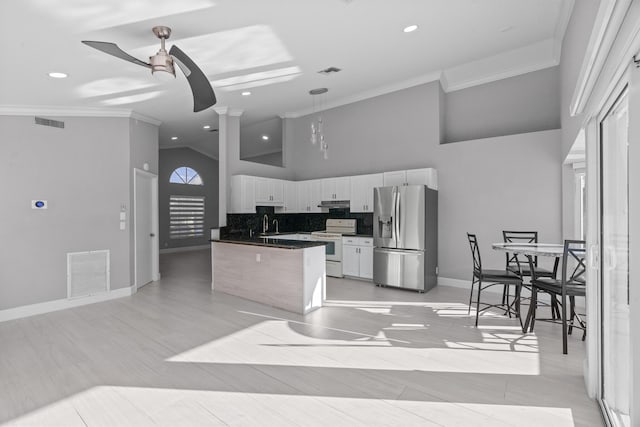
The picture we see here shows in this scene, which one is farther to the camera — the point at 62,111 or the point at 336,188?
the point at 336,188

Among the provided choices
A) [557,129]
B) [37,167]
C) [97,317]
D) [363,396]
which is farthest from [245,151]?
[363,396]

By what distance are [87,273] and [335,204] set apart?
4.40 metres

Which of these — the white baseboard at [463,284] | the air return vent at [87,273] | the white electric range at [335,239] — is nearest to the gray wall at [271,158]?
the white electric range at [335,239]

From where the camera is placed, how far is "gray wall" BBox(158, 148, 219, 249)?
10516mm

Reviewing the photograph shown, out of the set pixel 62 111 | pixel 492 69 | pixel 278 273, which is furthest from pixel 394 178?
pixel 62 111

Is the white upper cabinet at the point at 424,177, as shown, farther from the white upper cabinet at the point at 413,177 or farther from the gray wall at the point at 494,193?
the gray wall at the point at 494,193

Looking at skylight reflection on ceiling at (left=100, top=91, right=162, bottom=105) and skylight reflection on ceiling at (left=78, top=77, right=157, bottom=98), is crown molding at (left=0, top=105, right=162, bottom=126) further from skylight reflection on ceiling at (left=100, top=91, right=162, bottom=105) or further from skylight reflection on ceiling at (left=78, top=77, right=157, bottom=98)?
skylight reflection on ceiling at (left=78, top=77, right=157, bottom=98)

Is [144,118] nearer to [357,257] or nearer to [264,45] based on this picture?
[264,45]

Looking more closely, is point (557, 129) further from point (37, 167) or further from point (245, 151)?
point (245, 151)

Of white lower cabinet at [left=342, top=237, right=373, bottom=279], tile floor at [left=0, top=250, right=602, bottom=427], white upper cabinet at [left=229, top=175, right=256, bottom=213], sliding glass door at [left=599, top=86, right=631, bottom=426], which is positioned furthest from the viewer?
white upper cabinet at [left=229, top=175, right=256, bottom=213]

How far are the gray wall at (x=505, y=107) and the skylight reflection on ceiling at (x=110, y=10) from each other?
176 inches

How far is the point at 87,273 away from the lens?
511 cm

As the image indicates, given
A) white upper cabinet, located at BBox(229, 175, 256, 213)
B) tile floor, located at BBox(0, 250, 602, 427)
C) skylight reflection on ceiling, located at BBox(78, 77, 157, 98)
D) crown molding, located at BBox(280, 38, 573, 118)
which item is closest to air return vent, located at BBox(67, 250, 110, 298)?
tile floor, located at BBox(0, 250, 602, 427)

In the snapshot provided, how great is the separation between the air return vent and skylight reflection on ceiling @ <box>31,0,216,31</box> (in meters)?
3.41
